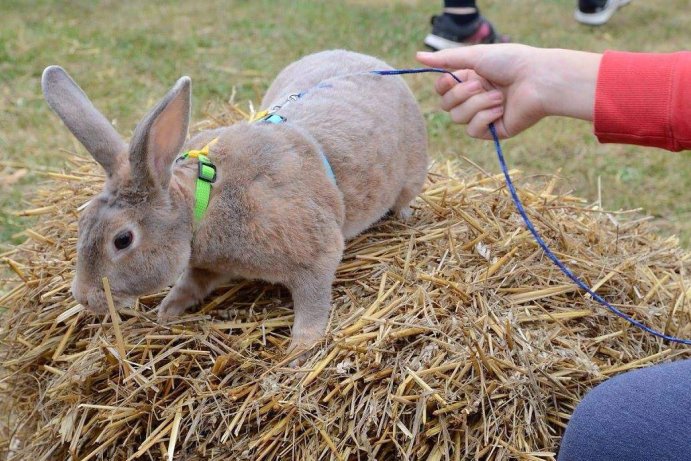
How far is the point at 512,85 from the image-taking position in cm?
275

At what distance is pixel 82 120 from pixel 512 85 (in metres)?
1.58

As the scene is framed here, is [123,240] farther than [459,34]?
No

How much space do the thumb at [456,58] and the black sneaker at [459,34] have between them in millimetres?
3992

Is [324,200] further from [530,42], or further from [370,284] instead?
[530,42]

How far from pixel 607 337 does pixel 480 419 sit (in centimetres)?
63

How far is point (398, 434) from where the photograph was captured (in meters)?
2.19

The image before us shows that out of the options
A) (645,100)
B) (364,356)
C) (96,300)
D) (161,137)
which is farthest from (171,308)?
(645,100)

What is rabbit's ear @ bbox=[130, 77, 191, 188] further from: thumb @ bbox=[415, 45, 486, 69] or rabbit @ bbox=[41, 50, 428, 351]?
thumb @ bbox=[415, 45, 486, 69]

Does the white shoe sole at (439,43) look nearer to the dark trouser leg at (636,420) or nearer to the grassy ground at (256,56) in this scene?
the grassy ground at (256,56)

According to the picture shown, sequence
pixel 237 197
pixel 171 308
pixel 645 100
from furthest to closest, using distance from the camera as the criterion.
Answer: pixel 171 308 → pixel 237 197 → pixel 645 100

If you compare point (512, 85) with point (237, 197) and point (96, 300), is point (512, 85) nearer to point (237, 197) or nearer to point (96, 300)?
point (237, 197)

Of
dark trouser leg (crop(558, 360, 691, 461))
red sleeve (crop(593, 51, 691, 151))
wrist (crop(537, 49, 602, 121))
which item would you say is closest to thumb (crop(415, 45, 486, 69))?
wrist (crop(537, 49, 602, 121))

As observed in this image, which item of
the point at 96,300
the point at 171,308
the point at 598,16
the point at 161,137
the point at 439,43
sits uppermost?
the point at 161,137

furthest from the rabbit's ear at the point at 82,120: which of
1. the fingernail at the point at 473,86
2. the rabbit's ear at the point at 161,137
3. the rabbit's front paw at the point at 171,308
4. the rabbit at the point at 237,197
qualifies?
the fingernail at the point at 473,86
